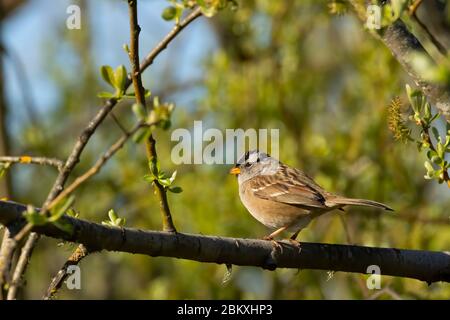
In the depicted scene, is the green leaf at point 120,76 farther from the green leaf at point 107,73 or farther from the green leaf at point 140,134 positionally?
the green leaf at point 140,134

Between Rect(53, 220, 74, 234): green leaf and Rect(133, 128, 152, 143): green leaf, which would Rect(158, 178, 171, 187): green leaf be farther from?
Rect(133, 128, 152, 143): green leaf

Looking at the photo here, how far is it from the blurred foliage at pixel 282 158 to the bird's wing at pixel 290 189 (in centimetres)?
86

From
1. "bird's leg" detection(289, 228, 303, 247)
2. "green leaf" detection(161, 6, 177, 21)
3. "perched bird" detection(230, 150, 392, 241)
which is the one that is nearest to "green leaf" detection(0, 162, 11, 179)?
"green leaf" detection(161, 6, 177, 21)

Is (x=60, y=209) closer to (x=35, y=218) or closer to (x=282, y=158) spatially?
(x=35, y=218)

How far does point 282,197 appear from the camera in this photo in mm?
5379

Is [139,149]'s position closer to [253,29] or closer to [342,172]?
[253,29]

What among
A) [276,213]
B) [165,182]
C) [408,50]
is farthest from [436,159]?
[276,213]

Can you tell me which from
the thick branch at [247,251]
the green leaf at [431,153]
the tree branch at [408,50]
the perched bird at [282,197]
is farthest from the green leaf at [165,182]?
the perched bird at [282,197]

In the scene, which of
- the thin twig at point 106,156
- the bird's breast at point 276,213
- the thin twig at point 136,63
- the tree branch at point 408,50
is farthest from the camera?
the bird's breast at point 276,213

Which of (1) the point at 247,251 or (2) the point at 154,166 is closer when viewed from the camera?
(2) the point at 154,166

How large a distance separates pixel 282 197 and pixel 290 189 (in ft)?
0.38

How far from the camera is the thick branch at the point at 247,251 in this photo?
283cm

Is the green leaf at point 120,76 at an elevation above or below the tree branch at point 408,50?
below

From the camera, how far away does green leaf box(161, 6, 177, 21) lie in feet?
10.9
